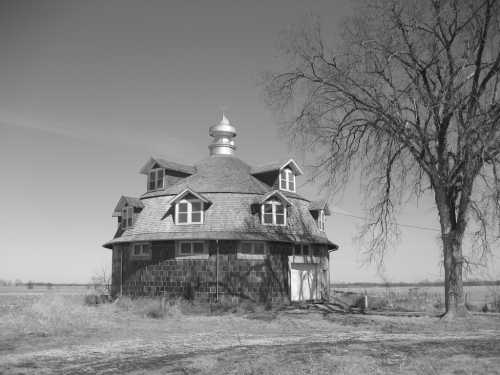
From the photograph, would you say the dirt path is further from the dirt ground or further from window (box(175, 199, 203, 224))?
window (box(175, 199, 203, 224))

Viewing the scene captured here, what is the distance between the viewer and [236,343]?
1324 centimetres

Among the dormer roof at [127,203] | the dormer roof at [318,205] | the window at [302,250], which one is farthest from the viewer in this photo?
the dormer roof at [318,205]

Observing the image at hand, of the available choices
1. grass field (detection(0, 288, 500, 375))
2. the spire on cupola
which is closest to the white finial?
the spire on cupola

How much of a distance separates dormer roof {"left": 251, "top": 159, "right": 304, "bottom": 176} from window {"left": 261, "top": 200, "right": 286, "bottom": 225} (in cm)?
323

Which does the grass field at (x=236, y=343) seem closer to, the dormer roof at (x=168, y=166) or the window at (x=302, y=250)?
the window at (x=302, y=250)

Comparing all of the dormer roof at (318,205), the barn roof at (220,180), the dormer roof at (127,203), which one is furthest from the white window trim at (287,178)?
the dormer roof at (127,203)

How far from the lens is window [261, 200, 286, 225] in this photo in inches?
1088

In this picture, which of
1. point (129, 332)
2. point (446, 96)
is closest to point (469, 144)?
point (446, 96)

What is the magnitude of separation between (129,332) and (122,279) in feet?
42.3

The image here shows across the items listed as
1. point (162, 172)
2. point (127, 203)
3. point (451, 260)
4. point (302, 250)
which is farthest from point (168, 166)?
point (451, 260)

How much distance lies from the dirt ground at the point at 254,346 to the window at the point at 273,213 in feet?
27.0

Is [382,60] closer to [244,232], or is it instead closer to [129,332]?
[244,232]

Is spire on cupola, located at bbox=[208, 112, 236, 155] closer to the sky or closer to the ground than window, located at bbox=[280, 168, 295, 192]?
closer to the sky

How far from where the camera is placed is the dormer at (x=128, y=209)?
95.1 ft
